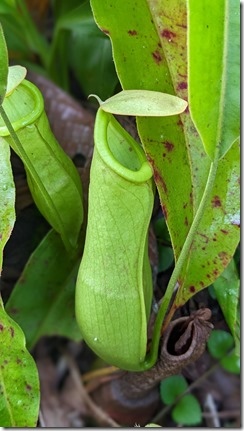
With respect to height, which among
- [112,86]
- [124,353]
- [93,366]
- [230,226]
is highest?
[112,86]

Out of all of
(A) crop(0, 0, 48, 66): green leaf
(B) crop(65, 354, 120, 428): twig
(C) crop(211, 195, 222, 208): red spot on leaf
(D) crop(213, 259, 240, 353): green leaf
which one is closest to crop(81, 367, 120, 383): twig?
(B) crop(65, 354, 120, 428): twig

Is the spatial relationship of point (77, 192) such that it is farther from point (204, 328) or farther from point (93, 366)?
point (93, 366)

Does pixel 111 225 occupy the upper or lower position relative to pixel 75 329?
upper

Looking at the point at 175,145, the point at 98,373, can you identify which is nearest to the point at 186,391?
the point at 98,373

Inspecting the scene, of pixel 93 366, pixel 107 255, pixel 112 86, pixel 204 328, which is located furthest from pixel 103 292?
pixel 93 366

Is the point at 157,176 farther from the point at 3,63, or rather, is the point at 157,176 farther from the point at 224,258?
the point at 3,63
